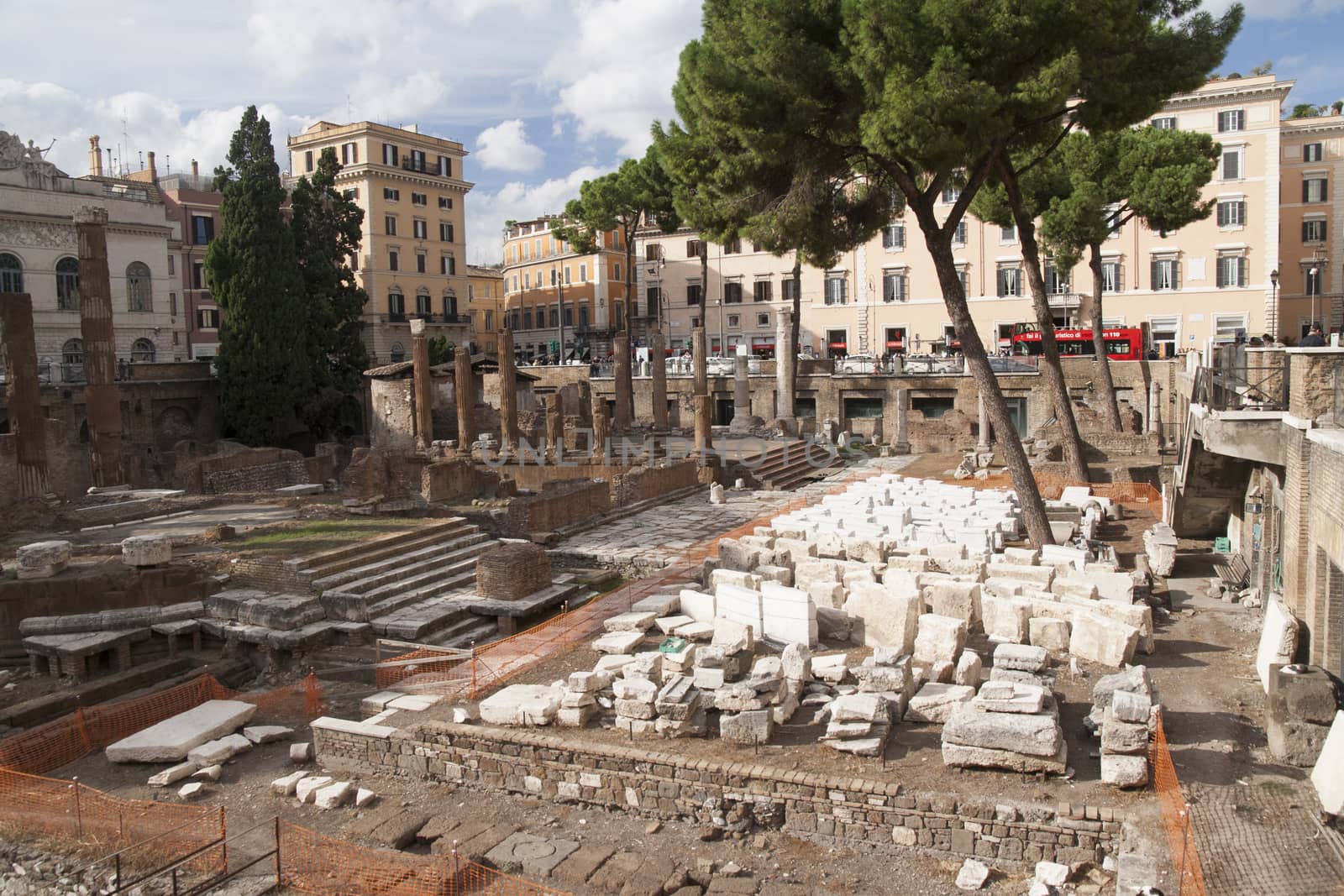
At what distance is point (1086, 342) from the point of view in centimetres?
3750

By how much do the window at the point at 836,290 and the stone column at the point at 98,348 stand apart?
103ft

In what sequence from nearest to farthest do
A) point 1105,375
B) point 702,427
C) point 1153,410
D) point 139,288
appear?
1. point 702,427
2. point 1105,375
3. point 1153,410
4. point 139,288

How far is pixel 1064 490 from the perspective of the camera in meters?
18.5

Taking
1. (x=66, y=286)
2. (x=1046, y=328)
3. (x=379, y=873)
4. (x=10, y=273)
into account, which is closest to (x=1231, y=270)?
(x=1046, y=328)

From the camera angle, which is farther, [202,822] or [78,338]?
[78,338]

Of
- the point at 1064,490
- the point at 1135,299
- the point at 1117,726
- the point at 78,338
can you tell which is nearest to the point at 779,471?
the point at 1064,490

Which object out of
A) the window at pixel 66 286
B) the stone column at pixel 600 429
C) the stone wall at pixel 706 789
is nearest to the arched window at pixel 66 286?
the window at pixel 66 286

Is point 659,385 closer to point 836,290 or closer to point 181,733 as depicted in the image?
point 836,290

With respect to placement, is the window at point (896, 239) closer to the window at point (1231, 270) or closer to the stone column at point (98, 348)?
the window at point (1231, 270)

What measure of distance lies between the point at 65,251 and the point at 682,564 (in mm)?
30159

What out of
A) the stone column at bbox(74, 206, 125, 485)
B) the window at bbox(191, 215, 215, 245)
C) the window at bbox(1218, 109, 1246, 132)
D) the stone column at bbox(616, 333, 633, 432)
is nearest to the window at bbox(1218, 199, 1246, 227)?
the window at bbox(1218, 109, 1246, 132)

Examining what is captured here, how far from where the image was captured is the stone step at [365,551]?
13.5m

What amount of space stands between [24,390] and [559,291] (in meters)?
36.2

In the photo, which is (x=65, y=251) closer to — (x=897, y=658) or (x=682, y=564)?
(x=682, y=564)
